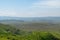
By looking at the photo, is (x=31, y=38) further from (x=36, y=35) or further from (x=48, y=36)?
(x=48, y=36)

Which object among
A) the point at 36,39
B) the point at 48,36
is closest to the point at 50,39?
the point at 48,36

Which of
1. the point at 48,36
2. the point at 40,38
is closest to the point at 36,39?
the point at 40,38

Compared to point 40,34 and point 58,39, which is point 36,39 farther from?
point 58,39

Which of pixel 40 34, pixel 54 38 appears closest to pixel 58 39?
pixel 54 38

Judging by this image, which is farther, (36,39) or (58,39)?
(58,39)

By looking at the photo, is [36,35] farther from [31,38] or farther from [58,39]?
[58,39]

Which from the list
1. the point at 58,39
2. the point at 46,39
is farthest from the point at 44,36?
the point at 58,39
